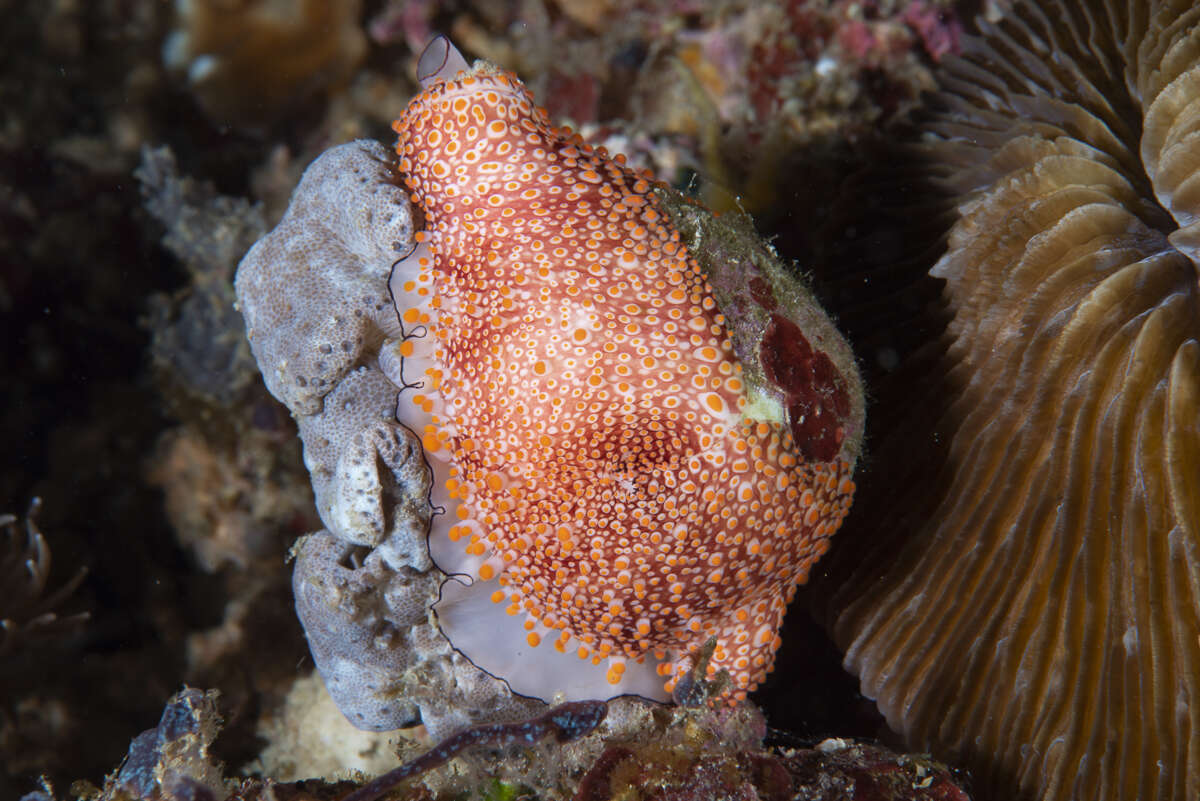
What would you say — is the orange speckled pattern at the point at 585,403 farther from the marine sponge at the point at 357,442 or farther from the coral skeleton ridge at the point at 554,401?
the marine sponge at the point at 357,442

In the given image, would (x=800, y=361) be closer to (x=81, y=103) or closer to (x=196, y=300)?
(x=196, y=300)

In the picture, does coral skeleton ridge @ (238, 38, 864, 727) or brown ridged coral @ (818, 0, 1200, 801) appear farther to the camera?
brown ridged coral @ (818, 0, 1200, 801)

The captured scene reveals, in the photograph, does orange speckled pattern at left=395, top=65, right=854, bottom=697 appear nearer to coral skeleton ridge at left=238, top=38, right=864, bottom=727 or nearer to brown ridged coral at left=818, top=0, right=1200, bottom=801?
coral skeleton ridge at left=238, top=38, right=864, bottom=727

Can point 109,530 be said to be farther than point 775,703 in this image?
Yes

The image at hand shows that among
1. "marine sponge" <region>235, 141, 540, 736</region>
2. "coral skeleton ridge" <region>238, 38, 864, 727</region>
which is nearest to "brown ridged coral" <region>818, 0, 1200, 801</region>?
"coral skeleton ridge" <region>238, 38, 864, 727</region>

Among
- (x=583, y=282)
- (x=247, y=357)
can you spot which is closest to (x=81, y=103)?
(x=247, y=357)

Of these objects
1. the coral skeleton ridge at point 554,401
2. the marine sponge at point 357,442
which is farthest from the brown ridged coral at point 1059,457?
the marine sponge at point 357,442
